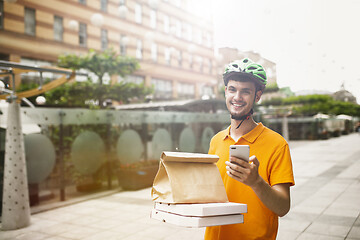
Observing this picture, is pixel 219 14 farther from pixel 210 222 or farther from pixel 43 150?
pixel 43 150

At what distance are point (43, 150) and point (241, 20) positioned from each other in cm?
696

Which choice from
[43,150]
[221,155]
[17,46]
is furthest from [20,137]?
[17,46]

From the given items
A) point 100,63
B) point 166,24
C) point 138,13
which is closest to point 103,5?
point 138,13

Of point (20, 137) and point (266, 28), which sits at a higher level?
point (266, 28)

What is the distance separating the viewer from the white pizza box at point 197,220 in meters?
1.58

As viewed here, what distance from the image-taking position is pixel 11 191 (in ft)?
21.6

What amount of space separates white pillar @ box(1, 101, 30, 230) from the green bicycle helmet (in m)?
5.94

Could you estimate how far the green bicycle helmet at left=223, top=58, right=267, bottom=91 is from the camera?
1911 millimetres

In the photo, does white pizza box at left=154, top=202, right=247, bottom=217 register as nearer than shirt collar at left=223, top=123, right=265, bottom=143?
Yes

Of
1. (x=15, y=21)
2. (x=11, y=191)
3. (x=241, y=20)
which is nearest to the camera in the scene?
(x=241, y=20)

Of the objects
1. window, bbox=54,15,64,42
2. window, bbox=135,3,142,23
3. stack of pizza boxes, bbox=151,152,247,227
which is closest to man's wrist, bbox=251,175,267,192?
stack of pizza boxes, bbox=151,152,247,227

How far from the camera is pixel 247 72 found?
74.9 inches

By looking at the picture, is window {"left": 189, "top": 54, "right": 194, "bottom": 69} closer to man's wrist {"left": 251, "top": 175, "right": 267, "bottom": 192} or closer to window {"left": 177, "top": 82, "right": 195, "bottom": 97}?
window {"left": 177, "top": 82, "right": 195, "bottom": 97}

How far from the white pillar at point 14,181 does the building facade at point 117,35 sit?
6634mm
